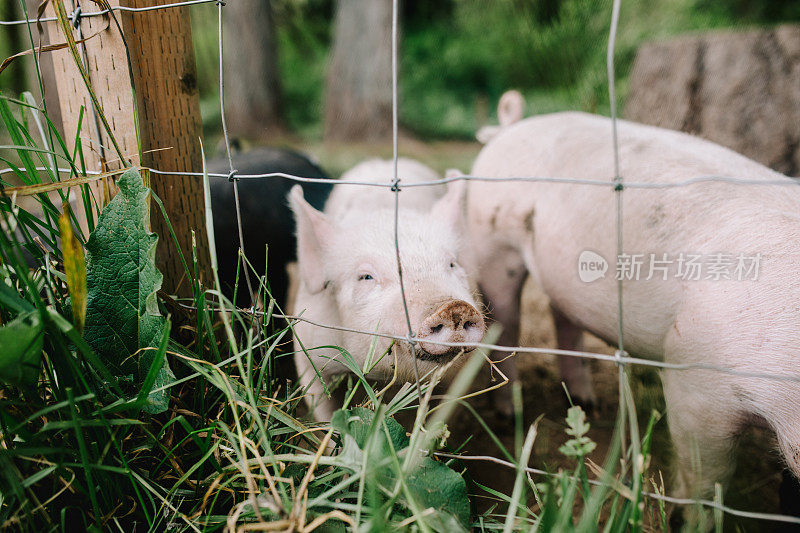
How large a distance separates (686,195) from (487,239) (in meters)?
0.88

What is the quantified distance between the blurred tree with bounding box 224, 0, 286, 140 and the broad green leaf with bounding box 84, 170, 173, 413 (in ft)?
26.6

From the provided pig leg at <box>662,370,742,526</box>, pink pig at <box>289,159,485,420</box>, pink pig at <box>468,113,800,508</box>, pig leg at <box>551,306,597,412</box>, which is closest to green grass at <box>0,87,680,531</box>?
pink pig at <box>289,159,485,420</box>

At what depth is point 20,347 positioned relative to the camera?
3.17 ft

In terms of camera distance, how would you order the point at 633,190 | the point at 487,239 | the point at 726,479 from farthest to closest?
the point at 487,239 < the point at 633,190 < the point at 726,479

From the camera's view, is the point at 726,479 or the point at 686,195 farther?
the point at 686,195

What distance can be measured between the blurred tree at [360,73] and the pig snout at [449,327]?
7.21 metres

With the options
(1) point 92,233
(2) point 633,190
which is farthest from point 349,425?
(2) point 633,190

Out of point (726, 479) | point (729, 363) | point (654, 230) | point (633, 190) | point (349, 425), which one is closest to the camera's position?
point (349, 425)

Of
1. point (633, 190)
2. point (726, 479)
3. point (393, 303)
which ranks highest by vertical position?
point (633, 190)

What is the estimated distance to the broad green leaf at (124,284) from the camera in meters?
1.19

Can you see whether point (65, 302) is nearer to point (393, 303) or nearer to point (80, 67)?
point (80, 67)

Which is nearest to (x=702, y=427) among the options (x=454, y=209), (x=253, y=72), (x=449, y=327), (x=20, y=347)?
(x=449, y=327)

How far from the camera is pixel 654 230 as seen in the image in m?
1.77

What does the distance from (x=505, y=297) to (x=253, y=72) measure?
25.1ft
